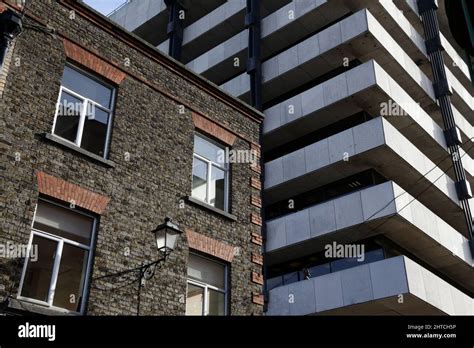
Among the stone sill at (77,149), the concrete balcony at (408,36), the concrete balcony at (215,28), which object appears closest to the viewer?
the stone sill at (77,149)

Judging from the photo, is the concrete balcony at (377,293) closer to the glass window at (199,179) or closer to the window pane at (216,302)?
the window pane at (216,302)

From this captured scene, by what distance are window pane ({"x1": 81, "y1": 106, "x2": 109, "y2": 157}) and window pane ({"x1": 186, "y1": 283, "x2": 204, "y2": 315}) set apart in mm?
3417

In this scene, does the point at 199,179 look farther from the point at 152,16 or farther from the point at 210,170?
the point at 152,16

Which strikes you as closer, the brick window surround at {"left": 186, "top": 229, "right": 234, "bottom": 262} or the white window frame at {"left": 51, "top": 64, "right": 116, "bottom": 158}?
the white window frame at {"left": 51, "top": 64, "right": 116, "bottom": 158}

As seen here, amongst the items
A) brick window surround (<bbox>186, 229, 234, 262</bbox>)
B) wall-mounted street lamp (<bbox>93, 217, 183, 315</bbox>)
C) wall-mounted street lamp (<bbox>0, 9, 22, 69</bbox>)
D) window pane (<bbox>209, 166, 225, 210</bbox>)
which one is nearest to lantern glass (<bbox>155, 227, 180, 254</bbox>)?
wall-mounted street lamp (<bbox>93, 217, 183, 315</bbox>)

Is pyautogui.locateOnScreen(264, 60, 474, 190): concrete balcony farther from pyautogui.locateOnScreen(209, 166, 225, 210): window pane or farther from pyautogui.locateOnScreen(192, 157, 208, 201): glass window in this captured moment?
pyautogui.locateOnScreen(192, 157, 208, 201): glass window

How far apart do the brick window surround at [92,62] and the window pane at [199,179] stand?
2.69 m

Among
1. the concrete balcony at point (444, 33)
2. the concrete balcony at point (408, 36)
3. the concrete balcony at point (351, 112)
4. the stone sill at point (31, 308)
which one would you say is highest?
the concrete balcony at point (444, 33)

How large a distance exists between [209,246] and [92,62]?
183 inches

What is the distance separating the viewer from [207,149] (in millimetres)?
13203

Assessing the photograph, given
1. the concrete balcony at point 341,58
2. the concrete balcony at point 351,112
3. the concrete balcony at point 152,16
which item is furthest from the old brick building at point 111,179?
the concrete balcony at point 152,16

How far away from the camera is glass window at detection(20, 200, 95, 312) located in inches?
349

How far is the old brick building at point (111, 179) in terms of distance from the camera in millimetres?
9102
